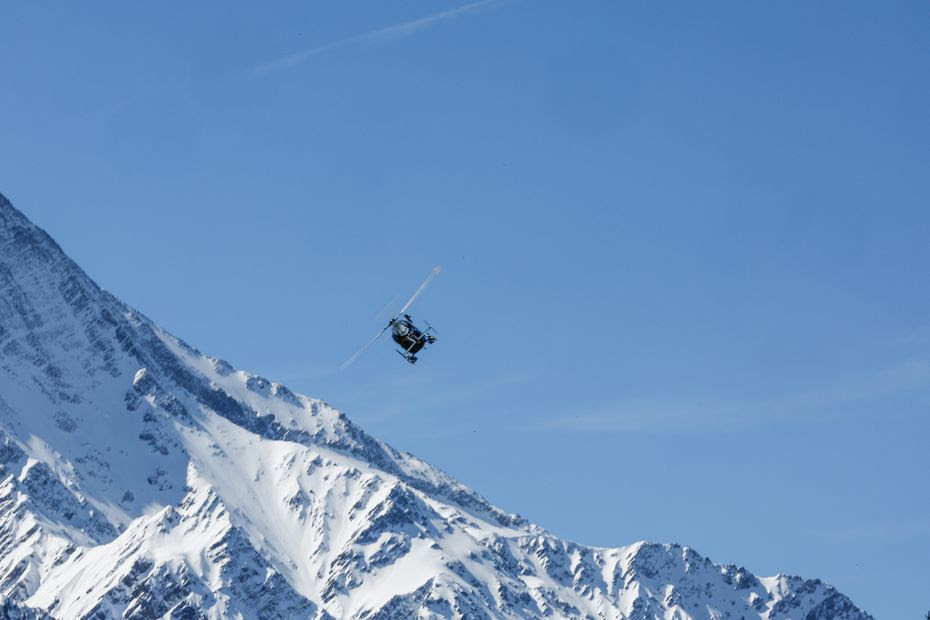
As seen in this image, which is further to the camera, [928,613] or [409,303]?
[409,303]

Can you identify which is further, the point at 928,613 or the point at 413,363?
the point at 413,363

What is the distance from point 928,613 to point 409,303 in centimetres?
5612

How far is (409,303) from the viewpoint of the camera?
184625 mm

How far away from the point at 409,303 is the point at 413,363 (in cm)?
1631

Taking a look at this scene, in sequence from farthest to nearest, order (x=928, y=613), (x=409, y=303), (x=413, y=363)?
1. (x=413, y=363)
2. (x=409, y=303)
3. (x=928, y=613)

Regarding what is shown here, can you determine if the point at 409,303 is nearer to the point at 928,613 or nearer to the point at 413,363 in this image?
the point at 413,363

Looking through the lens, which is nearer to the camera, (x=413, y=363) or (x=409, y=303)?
(x=409, y=303)

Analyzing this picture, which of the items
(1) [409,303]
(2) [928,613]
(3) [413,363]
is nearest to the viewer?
(2) [928,613]

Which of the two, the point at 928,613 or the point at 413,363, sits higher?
the point at 413,363

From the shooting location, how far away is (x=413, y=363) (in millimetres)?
199875

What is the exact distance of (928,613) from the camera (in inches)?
5969

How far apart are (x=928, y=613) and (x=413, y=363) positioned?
2539 inches

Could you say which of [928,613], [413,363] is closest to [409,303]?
[413,363]
